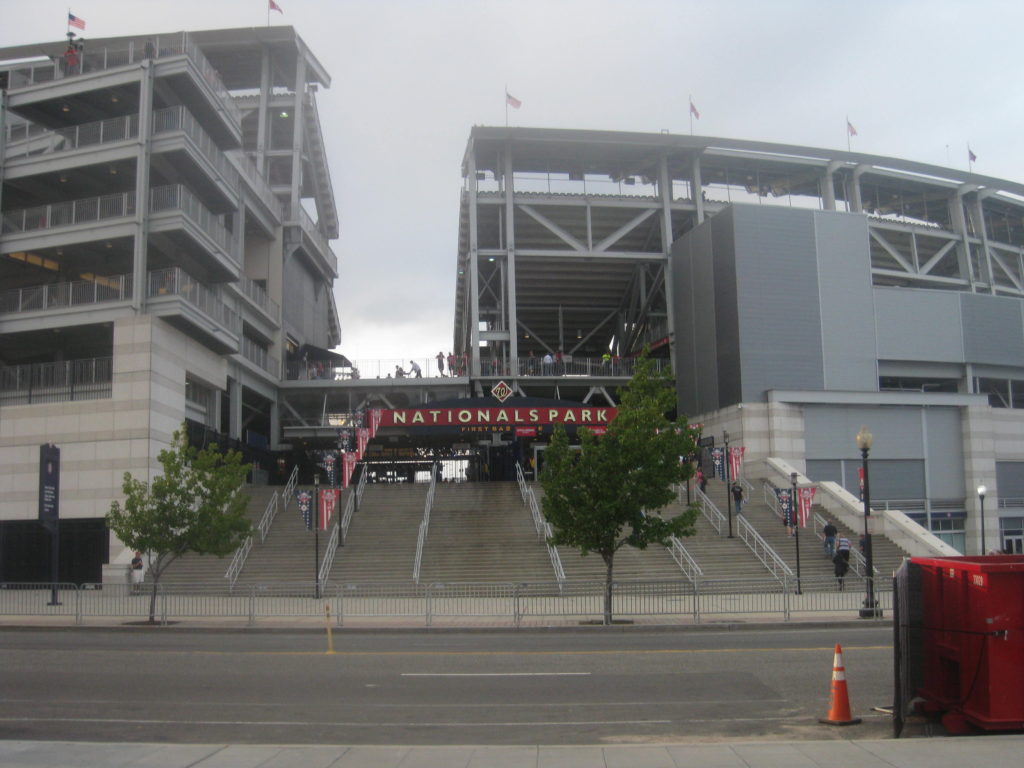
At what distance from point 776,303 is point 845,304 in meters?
3.90

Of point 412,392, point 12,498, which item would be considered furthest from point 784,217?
point 12,498

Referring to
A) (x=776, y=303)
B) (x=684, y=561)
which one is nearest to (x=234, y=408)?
(x=684, y=561)

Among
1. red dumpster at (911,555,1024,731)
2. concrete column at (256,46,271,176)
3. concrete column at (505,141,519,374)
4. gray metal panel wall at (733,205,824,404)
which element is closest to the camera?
red dumpster at (911,555,1024,731)

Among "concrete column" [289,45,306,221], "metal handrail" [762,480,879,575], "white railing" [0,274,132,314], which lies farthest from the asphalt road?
"concrete column" [289,45,306,221]

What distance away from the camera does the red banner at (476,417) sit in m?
47.4

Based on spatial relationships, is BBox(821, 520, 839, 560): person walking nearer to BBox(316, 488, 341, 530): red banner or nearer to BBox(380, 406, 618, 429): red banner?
BBox(380, 406, 618, 429): red banner

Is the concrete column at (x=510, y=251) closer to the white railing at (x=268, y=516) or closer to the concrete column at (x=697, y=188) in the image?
the concrete column at (x=697, y=188)

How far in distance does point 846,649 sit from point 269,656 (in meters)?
10.5

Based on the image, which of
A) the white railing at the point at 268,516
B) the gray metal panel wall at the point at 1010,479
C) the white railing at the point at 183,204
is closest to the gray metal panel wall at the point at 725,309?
the gray metal panel wall at the point at 1010,479

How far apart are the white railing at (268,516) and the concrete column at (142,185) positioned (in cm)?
937

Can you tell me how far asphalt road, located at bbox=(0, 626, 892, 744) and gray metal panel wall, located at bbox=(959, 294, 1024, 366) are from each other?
3720cm

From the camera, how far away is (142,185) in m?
38.6

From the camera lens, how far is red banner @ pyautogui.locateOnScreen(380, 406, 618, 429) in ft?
156

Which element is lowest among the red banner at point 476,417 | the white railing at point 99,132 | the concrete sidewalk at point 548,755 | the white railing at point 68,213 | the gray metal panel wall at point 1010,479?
the concrete sidewalk at point 548,755
